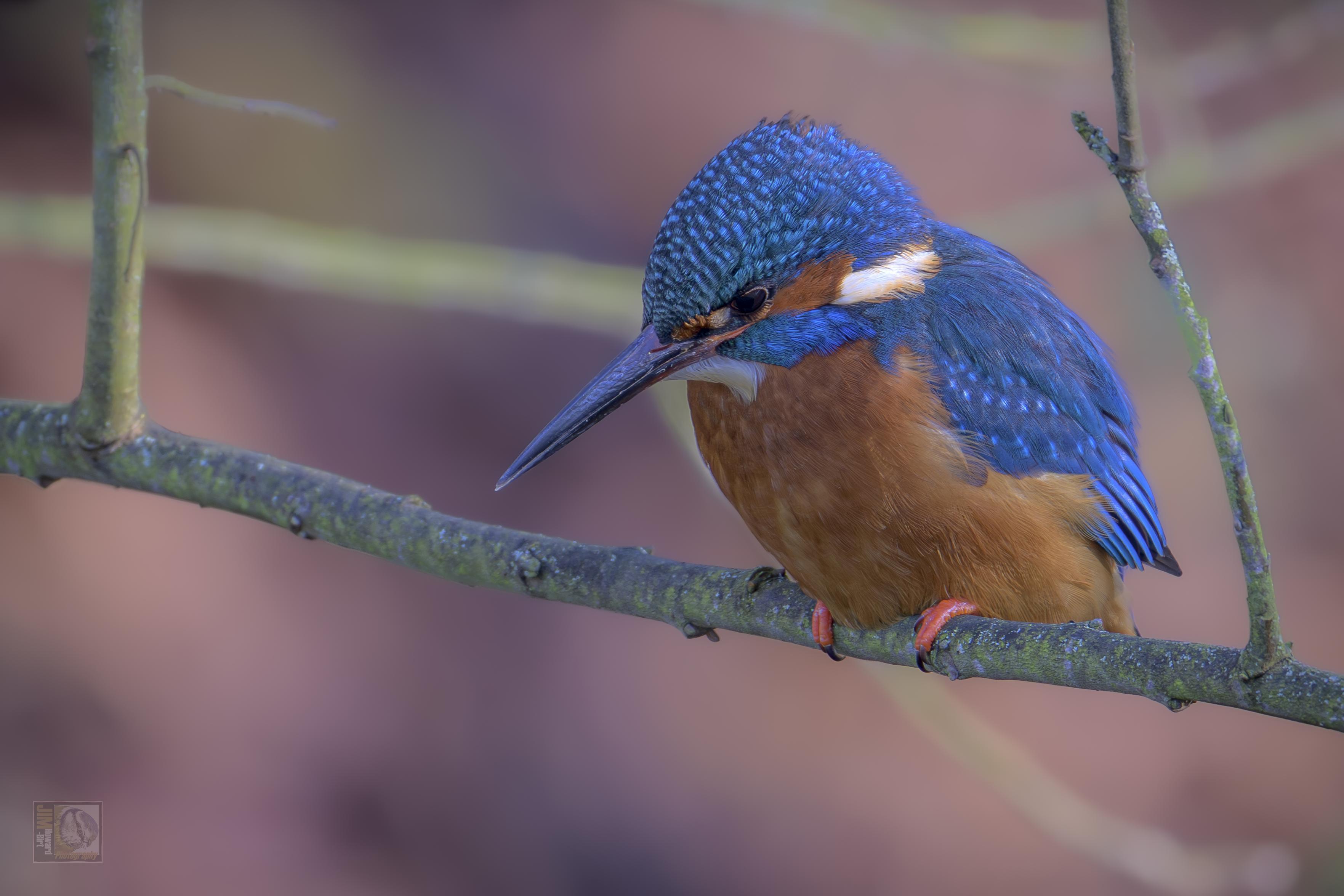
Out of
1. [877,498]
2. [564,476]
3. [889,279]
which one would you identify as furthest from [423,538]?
[564,476]

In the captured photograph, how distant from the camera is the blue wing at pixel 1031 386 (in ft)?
3.96

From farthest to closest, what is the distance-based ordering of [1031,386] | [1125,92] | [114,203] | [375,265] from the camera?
[375,265]
[1031,386]
[114,203]
[1125,92]

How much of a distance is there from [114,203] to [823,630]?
0.82m

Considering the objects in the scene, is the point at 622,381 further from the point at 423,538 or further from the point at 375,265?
the point at 375,265

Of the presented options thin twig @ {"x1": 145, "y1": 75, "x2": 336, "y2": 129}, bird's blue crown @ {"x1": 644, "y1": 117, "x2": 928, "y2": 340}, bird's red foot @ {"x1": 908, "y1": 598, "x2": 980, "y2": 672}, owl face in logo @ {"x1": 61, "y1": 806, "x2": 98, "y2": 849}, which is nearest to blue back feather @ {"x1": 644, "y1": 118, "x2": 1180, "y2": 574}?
bird's blue crown @ {"x1": 644, "y1": 117, "x2": 928, "y2": 340}

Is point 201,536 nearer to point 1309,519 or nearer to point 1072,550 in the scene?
point 1072,550

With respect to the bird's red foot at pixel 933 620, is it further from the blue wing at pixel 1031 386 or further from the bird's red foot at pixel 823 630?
the blue wing at pixel 1031 386

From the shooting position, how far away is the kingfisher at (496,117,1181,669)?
1.14 m

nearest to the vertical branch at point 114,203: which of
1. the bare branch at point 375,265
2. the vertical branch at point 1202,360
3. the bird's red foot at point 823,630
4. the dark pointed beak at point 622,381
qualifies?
the dark pointed beak at point 622,381

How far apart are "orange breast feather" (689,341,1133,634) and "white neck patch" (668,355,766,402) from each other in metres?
0.01

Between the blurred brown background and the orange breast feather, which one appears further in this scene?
the blurred brown background

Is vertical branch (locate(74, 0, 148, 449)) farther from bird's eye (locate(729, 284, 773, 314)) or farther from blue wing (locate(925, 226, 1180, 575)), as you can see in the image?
blue wing (locate(925, 226, 1180, 575))

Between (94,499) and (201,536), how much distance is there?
19 centimetres

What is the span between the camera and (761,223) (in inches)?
44.4
